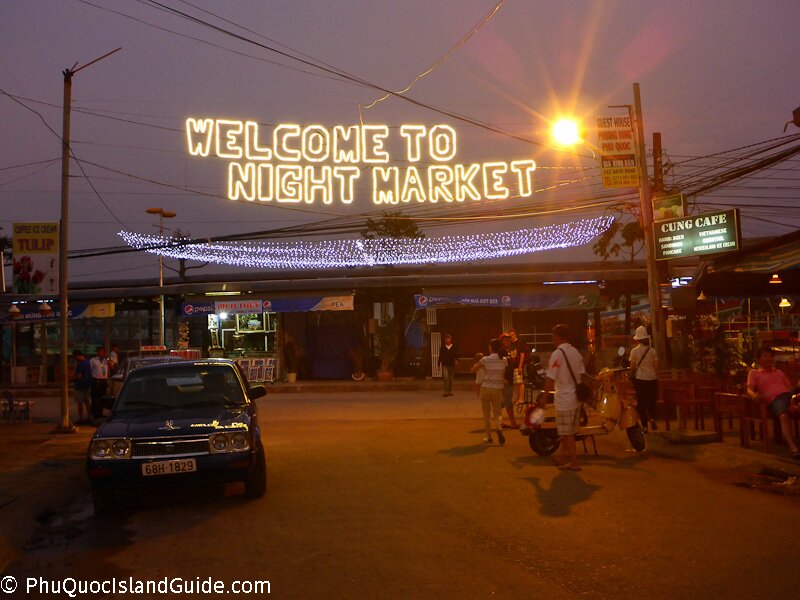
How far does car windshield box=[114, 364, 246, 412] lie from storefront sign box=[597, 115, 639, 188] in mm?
10114

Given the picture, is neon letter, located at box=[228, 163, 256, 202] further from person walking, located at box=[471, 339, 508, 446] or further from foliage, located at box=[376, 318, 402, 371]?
foliage, located at box=[376, 318, 402, 371]

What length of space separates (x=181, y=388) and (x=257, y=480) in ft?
5.28

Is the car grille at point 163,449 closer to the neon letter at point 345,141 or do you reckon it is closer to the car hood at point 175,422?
the car hood at point 175,422

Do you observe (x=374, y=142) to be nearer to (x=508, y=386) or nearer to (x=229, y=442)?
(x=508, y=386)

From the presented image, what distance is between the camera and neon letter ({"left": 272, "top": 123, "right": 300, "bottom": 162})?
1645cm

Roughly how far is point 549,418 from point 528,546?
17.5ft

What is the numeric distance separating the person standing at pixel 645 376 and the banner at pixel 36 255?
12.1 m

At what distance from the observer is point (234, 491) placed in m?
9.41

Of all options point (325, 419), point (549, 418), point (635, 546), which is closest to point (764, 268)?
point (549, 418)

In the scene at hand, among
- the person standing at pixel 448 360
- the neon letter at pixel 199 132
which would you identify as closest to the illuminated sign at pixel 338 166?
the neon letter at pixel 199 132

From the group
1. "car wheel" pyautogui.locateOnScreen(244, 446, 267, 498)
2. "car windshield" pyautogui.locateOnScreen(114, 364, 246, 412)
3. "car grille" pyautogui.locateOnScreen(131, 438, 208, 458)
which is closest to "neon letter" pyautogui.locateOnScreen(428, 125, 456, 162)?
"car windshield" pyautogui.locateOnScreen(114, 364, 246, 412)

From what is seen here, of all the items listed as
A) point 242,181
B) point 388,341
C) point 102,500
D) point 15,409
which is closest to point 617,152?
point 242,181

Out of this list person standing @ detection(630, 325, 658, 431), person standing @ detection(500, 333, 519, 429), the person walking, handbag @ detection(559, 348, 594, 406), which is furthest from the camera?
person standing @ detection(500, 333, 519, 429)

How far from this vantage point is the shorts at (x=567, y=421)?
10125mm
